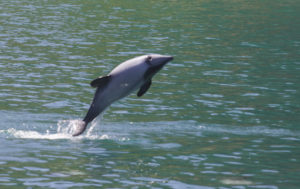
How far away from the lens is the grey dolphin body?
1780 centimetres

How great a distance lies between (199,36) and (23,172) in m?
31.8

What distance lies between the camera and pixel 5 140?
20719 mm

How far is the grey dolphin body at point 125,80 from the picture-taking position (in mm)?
17797

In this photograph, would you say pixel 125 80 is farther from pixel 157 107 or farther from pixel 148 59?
pixel 157 107

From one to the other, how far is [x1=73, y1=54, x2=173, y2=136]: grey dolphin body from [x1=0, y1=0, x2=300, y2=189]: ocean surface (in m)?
1.59

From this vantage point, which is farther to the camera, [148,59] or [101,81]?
[101,81]

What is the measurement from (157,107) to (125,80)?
8764 millimetres

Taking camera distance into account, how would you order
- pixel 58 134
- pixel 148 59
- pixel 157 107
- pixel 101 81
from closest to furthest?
pixel 148 59 < pixel 101 81 < pixel 58 134 < pixel 157 107

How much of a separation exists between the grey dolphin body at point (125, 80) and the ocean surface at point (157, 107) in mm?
1587

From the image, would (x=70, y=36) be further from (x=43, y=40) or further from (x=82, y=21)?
(x=82, y=21)

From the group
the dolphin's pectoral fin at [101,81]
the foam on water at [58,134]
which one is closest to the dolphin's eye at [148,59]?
the dolphin's pectoral fin at [101,81]

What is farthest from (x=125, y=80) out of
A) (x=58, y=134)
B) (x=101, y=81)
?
(x=58, y=134)

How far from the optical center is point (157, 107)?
26734mm

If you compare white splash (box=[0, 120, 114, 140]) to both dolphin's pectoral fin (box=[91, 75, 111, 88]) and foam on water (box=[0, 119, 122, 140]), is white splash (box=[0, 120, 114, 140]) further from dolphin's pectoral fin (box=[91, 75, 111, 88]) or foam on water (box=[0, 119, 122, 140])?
dolphin's pectoral fin (box=[91, 75, 111, 88])
